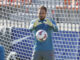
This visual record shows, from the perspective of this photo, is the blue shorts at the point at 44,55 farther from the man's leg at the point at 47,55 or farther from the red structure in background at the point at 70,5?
the red structure in background at the point at 70,5

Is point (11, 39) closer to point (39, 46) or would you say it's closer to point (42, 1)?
point (42, 1)

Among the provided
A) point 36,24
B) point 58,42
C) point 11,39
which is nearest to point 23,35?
point 11,39

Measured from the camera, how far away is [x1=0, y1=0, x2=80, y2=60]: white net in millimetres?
8312

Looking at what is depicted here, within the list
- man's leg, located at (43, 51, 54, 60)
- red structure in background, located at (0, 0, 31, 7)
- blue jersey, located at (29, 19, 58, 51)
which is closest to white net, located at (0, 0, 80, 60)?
red structure in background, located at (0, 0, 31, 7)

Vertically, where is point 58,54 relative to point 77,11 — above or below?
below

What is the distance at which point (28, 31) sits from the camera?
8500 millimetres

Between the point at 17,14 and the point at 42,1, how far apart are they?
30.0 inches

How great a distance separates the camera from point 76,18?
8.38 m

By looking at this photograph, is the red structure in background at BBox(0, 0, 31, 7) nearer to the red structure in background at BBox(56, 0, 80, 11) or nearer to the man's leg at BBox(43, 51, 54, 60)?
the red structure in background at BBox(56, 0, 80, 11)

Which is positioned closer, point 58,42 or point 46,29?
point 46,29

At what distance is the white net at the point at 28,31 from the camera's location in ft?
27.3

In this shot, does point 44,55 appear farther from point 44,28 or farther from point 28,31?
point 28,31

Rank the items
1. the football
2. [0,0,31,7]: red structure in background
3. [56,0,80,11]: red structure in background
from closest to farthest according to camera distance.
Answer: the football < [56,0,80,11]: red structure in background < [0,0,31,7]: red structure in background

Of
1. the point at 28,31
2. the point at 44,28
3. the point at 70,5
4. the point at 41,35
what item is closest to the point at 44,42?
the point at 41,35
